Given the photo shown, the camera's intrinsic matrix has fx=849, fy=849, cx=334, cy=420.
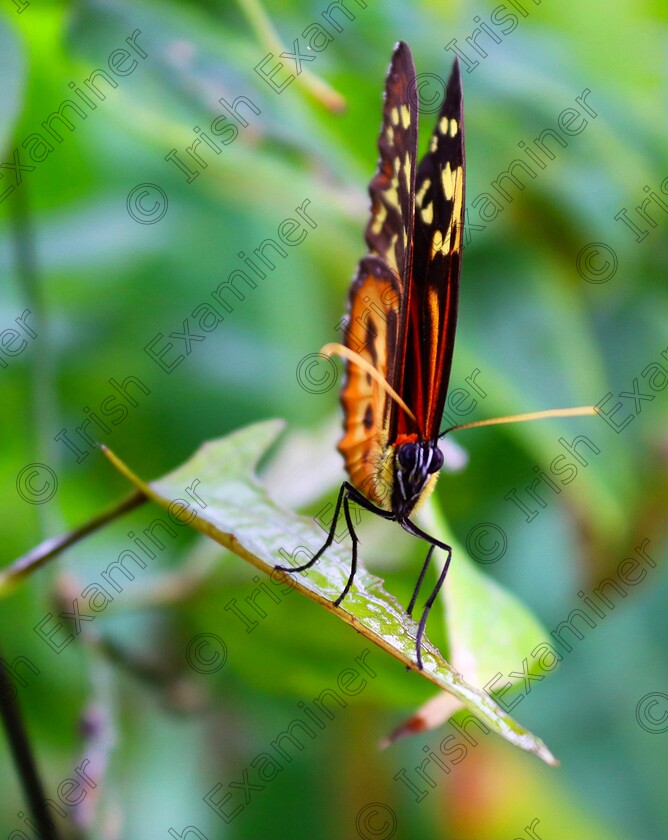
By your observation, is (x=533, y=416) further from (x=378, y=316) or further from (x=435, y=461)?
(x=378, y=316)

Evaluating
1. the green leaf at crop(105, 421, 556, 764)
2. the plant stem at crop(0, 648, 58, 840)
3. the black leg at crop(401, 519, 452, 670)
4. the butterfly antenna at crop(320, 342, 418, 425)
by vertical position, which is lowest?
the plant stem at crop(0, 648, 58, 840)

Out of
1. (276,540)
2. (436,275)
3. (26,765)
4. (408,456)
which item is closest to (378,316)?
(436,275)

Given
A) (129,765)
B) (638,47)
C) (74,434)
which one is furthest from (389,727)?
(638,47)

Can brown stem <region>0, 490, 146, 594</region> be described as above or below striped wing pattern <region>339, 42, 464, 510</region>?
below

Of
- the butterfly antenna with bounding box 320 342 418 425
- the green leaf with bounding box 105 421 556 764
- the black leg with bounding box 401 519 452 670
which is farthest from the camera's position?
the butterfly antenna with bounding box 320 342 418 425

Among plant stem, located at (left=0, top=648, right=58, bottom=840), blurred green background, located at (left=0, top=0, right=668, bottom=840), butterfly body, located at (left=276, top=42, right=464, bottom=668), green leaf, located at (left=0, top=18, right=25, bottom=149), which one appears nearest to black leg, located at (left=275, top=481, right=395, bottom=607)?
butterfly body, located at (left=276, top=42, right=464, bottom=668)

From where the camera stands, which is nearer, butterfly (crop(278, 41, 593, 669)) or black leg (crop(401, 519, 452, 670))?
black leg (crop(401, 519, 452, 670))

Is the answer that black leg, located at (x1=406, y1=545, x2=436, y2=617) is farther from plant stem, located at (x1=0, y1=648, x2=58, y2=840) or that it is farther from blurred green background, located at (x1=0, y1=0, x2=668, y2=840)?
plant stem, located at (x1=0, y1=648, x2=58, y2=840)

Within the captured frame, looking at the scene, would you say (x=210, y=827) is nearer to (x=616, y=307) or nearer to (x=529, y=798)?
(x=529, y=798)

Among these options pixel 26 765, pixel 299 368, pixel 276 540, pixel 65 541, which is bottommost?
pixel 26 765
